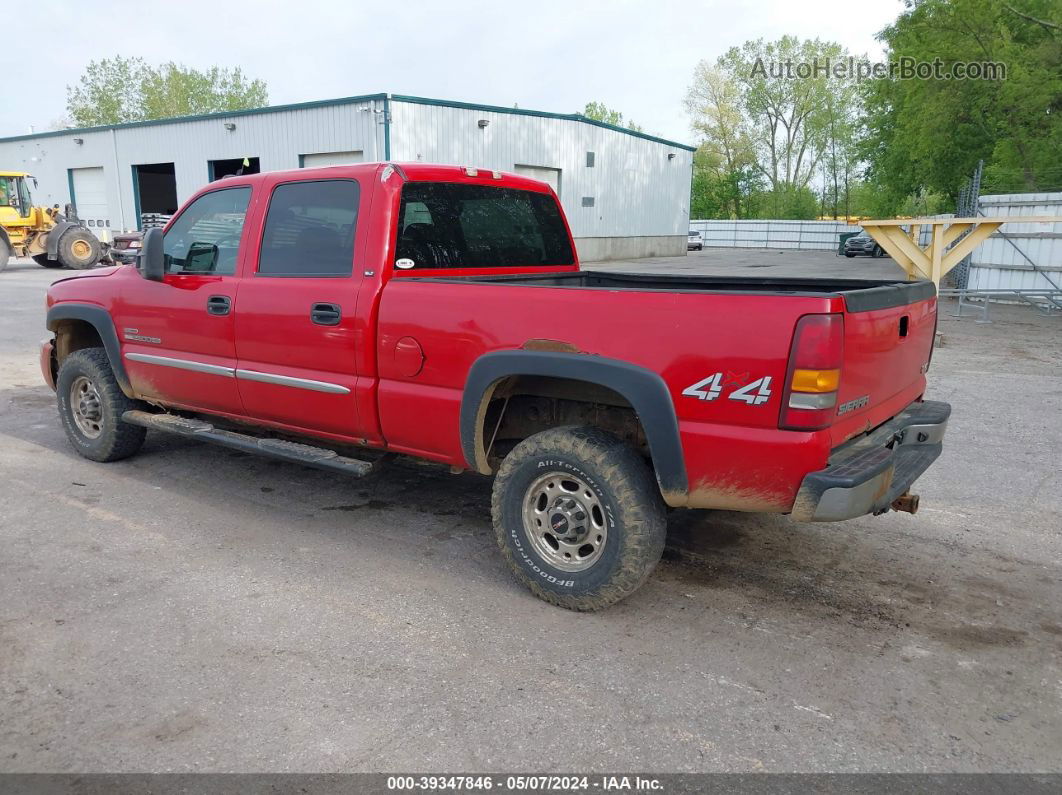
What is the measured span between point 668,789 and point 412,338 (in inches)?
90.7

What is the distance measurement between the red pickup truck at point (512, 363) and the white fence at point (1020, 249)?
13684 mm

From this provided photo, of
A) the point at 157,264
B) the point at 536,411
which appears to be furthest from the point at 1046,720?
the point at 157,264

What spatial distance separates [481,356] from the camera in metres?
3.76

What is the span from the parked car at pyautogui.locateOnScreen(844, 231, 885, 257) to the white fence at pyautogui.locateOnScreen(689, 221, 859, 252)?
30.3ft

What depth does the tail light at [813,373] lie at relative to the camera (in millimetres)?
3045

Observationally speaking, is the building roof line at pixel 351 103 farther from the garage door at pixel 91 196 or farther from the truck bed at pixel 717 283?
the truck bed at pixel 717 283

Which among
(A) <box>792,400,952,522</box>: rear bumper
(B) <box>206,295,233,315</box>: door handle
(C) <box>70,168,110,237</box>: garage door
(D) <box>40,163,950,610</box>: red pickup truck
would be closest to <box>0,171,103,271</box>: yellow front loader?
(C) <box>70,168,110,237</box>: garage door

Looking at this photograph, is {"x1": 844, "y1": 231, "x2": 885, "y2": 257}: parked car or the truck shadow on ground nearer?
the truck shadow on ground

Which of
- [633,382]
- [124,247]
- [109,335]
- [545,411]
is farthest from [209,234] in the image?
[124,247]

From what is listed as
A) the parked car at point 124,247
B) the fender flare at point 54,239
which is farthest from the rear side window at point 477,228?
the fender flare at point 54,239

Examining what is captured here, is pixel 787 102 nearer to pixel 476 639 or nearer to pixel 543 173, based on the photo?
pixel 543 173

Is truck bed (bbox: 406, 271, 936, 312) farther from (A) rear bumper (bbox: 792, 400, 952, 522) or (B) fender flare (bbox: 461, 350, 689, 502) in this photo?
(A) rear bumper (bbox: 792, 400, 952, 522)

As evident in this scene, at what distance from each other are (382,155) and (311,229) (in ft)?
66.2

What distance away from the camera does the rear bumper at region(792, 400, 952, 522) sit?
3.14 m
